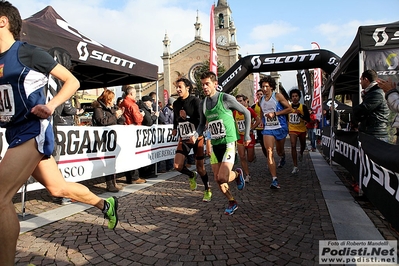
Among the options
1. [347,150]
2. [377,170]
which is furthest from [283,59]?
[377,170]

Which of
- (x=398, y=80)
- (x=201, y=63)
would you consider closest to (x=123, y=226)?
(x=398, y=80)

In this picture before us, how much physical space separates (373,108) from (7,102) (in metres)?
4.86

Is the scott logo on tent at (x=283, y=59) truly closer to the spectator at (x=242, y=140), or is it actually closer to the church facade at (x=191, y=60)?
the spectator at (x=242, y=140)

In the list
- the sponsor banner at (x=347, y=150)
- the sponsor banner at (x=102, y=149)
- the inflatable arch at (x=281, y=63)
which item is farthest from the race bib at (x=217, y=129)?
the inflatable arch at (x=281, y=63)

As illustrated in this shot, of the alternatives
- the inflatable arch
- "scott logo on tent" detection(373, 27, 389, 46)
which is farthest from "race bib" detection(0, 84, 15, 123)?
the inflatable arch

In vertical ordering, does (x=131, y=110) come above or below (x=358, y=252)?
above

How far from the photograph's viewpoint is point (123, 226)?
141 inches

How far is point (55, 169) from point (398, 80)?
5761 millimetres

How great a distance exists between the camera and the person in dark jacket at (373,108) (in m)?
4.34

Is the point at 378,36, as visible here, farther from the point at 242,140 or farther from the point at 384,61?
the point at 242,140

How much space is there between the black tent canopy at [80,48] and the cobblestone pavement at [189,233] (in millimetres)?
2833

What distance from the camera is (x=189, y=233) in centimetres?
330

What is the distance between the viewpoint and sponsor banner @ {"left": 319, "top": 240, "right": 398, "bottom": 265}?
251 centimetres

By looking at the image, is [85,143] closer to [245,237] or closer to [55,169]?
[55,169]
